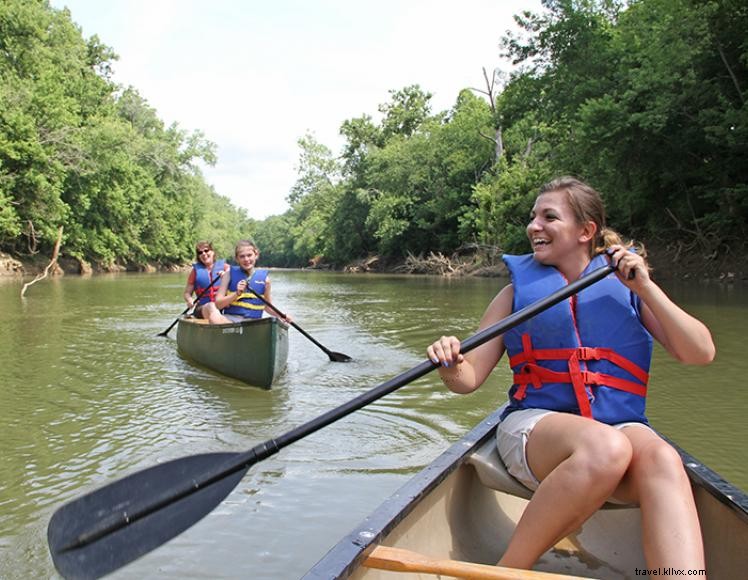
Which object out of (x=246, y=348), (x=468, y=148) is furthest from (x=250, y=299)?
(x=468, y=148)

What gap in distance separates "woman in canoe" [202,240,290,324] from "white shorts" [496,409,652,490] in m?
4.86

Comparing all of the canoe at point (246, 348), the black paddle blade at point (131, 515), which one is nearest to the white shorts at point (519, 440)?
the black paddle blade at point (131, 515)

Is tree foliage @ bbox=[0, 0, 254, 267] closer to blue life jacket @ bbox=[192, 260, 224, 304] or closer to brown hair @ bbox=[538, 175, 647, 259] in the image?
blue life jacket @ bbox=[192, 260, 224, 304]

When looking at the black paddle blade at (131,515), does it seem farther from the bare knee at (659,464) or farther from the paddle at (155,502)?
the bare knee at (659,464)

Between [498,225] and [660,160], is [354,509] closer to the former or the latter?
[660,160]

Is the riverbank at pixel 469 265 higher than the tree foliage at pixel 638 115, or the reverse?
the tree foliage at pixel 638 115

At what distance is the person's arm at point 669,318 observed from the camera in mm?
1910

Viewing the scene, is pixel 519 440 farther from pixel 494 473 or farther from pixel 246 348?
pixel 246 348

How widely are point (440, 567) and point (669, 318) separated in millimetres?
981

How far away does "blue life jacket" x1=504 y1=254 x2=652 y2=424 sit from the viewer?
2016 millimetres

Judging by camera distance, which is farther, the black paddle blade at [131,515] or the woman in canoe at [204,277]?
A: the woman in canoe at [204,277]

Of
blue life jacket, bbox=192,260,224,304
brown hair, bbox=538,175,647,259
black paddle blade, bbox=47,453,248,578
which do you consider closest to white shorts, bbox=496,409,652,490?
brown hair, bbox=538,175,647,259

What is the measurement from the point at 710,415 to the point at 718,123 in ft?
40.0

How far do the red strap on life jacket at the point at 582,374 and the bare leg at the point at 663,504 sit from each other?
244 mm
